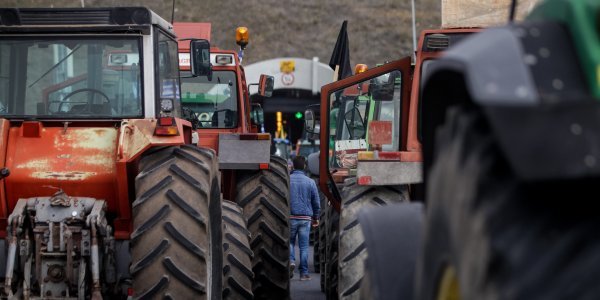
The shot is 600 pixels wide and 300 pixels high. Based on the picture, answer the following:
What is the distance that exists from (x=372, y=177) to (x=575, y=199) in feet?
21.6

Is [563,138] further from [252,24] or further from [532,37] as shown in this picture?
[252,24]

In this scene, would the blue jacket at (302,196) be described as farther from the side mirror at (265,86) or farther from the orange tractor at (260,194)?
the orange tractor at (260,194)

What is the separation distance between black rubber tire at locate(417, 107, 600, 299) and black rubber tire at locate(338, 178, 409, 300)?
5.60 m

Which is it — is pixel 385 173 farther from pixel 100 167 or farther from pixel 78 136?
pixel 78 136

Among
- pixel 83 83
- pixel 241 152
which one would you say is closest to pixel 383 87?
pixel 241 152

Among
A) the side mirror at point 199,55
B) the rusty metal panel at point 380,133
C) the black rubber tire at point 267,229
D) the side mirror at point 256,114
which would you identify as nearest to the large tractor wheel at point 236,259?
the side mirror at point 199,55

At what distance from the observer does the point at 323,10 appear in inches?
2813

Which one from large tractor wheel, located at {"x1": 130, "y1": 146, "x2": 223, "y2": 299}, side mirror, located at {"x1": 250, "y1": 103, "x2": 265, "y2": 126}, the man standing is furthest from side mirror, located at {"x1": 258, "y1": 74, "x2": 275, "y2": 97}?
large tractor wheel, located at {"x1": 130, "y1": 146, "x2": 223, "y2": 299}

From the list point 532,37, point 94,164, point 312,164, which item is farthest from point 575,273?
point 312,164

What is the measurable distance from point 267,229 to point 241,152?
1.01 m

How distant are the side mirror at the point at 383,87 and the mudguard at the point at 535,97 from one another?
8.39 m

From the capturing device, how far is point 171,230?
8242mm

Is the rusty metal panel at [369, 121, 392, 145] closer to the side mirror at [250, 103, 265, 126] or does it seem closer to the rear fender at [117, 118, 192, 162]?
the rear fender at [117, 118, 192, 162]

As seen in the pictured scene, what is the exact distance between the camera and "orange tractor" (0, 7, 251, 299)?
829cm
